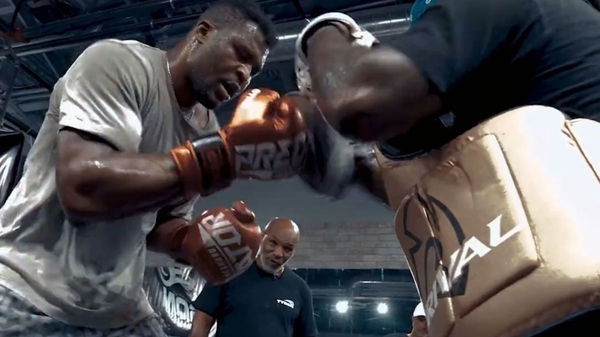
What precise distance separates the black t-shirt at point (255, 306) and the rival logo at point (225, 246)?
1511mm

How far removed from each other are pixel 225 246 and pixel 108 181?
386 mm

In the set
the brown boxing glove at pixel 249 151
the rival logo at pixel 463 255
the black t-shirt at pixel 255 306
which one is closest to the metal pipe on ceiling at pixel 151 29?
the black t-shirt at pixel 255 306

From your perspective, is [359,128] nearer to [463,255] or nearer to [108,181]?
[463,255]

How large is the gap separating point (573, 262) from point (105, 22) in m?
3.86

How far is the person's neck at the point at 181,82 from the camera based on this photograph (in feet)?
4.90

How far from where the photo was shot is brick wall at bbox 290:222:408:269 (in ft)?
20.5

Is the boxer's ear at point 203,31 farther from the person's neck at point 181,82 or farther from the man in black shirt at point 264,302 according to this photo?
the man in black shirt at point 264,302

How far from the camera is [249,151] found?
3.70 ft

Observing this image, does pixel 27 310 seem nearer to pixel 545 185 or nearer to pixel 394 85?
pixel 394 85

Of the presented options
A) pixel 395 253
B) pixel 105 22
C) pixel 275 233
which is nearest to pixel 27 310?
pixel 275 233

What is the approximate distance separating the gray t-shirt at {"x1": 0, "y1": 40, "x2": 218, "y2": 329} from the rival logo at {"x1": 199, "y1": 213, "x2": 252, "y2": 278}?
18 cm

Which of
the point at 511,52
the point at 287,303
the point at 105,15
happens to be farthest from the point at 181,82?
the point at 105,15

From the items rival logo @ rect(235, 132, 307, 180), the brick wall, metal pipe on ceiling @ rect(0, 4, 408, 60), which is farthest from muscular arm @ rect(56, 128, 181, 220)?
the brick wall

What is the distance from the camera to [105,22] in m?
3.97
